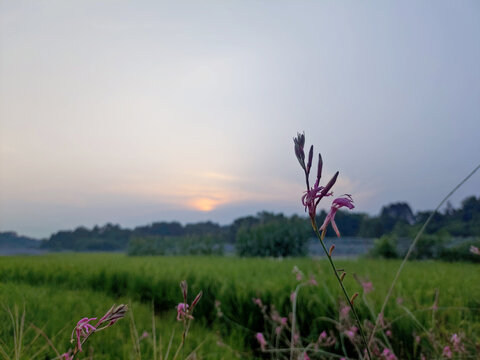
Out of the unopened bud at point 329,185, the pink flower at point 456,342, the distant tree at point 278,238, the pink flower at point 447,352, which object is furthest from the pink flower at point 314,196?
the distant tree at point 278,238

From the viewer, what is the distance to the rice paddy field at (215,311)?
2389 mm

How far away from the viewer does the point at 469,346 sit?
8.60 ft

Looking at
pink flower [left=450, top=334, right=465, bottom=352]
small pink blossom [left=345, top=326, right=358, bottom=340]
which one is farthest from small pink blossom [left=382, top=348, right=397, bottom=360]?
pink flower [left=450, top=334, right=465, bottom=352]

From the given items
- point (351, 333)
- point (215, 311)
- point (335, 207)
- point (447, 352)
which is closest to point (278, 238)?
point (215, 311)

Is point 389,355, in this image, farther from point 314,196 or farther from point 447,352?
point 314,196

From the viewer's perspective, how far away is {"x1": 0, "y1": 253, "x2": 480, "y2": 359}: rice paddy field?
239cm

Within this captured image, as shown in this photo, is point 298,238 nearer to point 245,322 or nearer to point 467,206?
point 467,206

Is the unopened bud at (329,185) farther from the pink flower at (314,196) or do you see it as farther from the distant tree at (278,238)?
the distant tree at (278,238)

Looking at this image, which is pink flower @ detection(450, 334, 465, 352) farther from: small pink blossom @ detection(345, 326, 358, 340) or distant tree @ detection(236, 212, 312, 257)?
distant tree @ detection(236, 212, 312, 257)

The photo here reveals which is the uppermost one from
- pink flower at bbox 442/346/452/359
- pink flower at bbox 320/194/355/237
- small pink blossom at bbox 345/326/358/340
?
pink flower at bbox 320/194/355/237

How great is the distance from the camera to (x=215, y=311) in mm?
4398

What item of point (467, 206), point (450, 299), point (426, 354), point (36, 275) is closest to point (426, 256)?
point (467, 206)

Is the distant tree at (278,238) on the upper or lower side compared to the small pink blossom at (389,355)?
upper

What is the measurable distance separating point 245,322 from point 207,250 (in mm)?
8690
